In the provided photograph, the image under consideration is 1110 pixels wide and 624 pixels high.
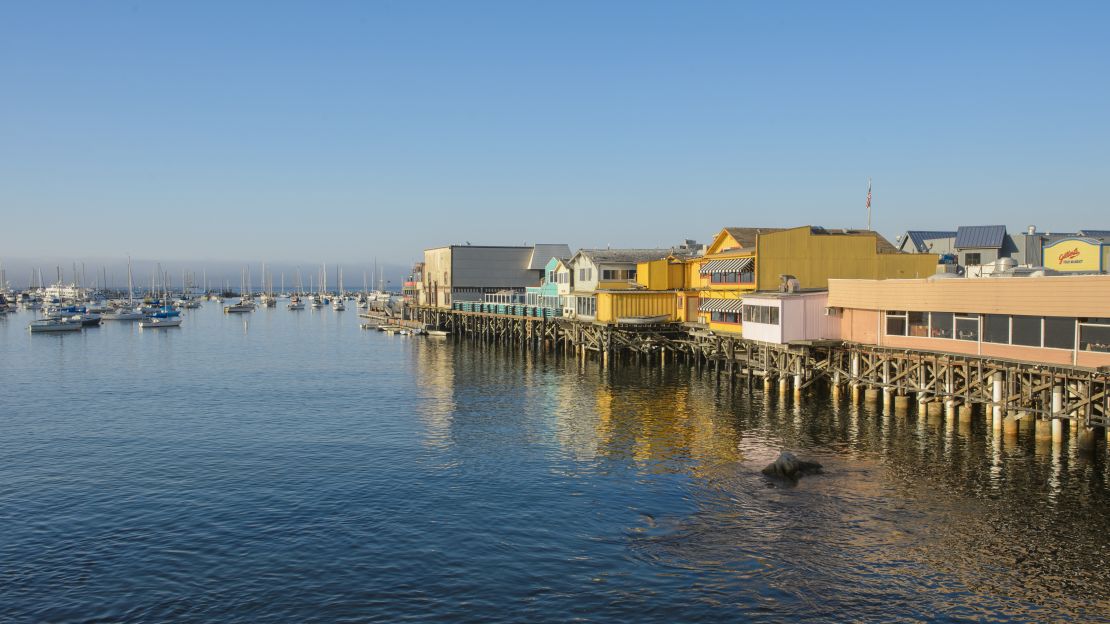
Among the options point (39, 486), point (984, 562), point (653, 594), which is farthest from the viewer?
point (39, 486)

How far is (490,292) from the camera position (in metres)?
127

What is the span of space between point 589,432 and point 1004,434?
68.2 ft

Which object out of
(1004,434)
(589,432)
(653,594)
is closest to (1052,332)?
(1004,434)

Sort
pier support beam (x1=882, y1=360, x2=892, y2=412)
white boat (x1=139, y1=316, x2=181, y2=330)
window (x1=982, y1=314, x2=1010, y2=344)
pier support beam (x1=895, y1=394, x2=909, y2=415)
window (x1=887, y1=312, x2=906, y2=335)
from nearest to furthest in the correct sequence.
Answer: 1. window (x1=982, y1=314, x2=1010, y2=344)
2. pier support beam (x1=895, y1=394, x2=909, y2=415)
3. pier support beam (x1=882, y1=360, x2=892, y2=412)
4. window (x1=887, y1=312, x2=906, y2=335)
5. white boat (x1=139, y1=316, x2=181, y2=330)

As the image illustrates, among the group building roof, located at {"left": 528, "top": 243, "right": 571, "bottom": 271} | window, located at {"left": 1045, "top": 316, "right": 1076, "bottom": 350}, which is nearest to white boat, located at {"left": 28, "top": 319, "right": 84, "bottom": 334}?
building roof, located at {"left": 528, "top": 243, "right": 571, "bottom": 271}

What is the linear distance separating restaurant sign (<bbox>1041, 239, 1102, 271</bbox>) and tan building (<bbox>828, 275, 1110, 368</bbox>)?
15.6 m

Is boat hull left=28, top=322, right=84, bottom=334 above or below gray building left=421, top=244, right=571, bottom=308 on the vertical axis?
below

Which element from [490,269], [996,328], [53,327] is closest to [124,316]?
[53,327]

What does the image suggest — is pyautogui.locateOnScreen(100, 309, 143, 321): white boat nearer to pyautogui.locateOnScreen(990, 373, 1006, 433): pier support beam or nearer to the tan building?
the tan building

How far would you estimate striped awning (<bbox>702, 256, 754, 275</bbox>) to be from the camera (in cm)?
6281

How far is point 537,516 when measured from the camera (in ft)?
95.0

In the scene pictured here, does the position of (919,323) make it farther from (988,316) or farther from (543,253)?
(543,253)

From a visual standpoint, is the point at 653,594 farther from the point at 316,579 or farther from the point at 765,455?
the point at 765,455

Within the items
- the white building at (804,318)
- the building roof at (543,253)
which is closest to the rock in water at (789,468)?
the white building at (804,318)
